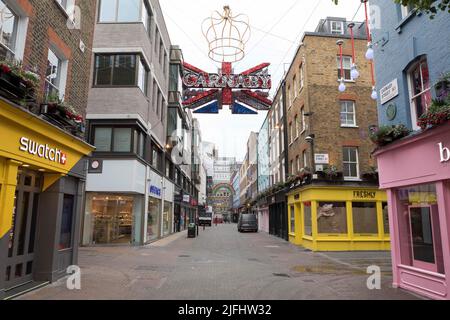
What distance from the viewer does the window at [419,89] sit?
30.3 ft

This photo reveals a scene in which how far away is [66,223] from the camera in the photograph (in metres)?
10.5

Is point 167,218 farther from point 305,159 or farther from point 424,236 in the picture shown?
point 424,236

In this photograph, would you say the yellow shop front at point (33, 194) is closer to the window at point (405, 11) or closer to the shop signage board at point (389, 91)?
the shop signage board at point (389, 91)

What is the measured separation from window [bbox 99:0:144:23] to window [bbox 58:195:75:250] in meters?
13.8

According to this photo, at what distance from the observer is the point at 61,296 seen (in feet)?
26.2

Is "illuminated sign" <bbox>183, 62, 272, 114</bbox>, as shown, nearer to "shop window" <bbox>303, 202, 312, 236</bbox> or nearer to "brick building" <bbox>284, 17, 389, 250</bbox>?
"brick building" <bbox>284, 17, 389, 250</bbox>

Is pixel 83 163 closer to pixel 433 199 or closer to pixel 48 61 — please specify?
pixel 48 61

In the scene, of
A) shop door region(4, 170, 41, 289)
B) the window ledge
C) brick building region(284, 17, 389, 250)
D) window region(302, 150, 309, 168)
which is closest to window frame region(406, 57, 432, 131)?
the window ledge

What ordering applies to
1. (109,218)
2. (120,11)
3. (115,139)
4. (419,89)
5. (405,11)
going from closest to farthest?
(419,89)
(405,11)
(115,139)
(109,218)
(120,11)

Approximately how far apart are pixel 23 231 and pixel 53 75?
14.5 ft

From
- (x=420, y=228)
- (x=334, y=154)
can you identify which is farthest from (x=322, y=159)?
(x=420, y=228)

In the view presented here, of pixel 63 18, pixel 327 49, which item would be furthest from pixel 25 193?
pixel 327 49

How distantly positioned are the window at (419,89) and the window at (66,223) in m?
10.2
